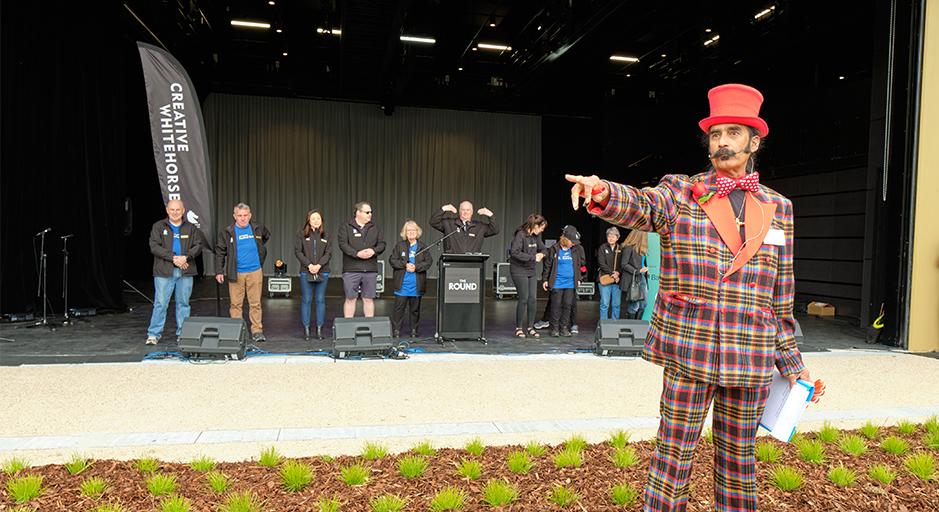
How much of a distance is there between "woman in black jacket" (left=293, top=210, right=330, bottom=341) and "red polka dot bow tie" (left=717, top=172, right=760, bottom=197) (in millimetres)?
6321

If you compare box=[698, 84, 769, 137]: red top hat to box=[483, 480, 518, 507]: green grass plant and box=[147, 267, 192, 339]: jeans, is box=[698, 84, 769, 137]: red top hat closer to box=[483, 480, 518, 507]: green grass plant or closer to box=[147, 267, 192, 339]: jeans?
box=[483, 480, 518, 507]: green grass plant

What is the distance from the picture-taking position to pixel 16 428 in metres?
4.01

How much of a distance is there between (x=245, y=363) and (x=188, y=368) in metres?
0.54

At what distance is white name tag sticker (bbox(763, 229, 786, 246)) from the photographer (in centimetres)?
206

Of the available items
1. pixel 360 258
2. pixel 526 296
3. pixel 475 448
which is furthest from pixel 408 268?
pixel 475 448

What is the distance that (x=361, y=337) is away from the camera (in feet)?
21.5

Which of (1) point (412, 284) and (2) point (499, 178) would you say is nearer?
(1) point (412, 284)

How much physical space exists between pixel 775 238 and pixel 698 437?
0.75 metres

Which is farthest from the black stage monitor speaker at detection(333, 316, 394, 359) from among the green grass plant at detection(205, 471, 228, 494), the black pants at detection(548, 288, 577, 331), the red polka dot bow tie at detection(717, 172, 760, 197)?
the red polka dot bow tie at detection(717, 172, 760, 197)

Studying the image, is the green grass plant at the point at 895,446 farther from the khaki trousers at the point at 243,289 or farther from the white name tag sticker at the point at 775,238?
the khaki trousers at the point at 243,289

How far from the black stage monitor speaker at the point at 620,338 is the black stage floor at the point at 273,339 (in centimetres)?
41

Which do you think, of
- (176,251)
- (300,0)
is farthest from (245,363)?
(300,0)

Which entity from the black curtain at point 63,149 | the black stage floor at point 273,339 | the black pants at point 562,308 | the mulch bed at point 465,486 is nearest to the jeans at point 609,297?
the black stage floor at point 273,339

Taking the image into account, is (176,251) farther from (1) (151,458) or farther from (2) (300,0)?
(2) (300,0)
